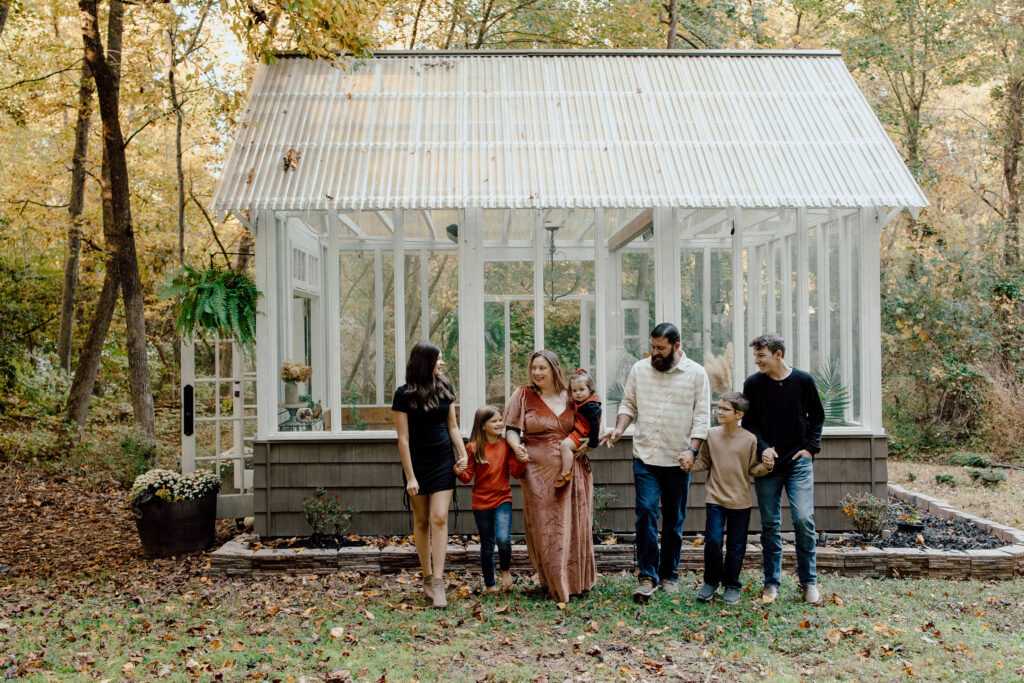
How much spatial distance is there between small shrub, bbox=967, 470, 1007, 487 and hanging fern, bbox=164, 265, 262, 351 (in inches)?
321

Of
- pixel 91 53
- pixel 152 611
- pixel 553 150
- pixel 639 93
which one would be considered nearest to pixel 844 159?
pixel 639 93

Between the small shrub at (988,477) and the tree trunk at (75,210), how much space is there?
11.9 metres

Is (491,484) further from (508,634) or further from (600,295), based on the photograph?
(600,295)

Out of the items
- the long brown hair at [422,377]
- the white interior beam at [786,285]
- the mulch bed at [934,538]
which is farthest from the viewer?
the white interior beam at [786,285]

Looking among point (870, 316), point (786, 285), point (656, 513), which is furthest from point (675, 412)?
point (786, 285)

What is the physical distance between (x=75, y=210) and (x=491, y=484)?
383 inches

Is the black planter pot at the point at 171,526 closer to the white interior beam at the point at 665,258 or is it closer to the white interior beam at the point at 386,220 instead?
the white interior beam at the point at 386,220

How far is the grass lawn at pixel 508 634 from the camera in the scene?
12.9ft

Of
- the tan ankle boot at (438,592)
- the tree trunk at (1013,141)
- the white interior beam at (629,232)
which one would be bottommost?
the tan ankle boot at (438,592)

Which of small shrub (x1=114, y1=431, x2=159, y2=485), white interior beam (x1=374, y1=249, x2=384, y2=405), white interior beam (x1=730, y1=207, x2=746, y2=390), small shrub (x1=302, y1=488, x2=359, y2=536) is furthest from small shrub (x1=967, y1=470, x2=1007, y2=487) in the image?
small shrub (x1=114, y1=431, x2=159, y2=485)

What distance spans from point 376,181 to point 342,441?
214 cm

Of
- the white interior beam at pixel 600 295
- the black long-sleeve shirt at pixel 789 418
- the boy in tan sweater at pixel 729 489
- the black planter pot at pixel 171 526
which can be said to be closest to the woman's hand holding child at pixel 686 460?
the boy in tan sweater at pixel 729 489

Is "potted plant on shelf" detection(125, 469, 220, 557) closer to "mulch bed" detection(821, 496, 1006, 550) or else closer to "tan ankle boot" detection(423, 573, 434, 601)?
"tan ankle boot" detection(423, 573, 434, 601)

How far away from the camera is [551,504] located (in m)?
5.02
